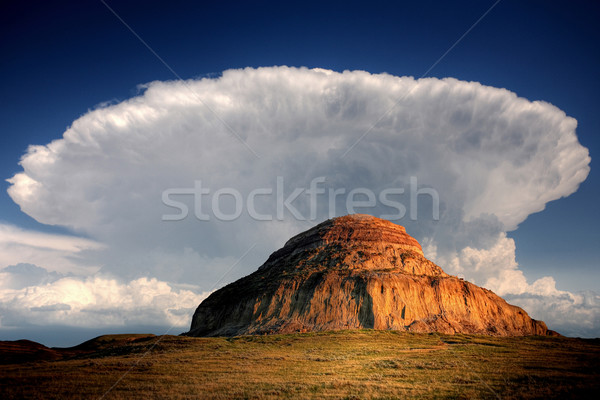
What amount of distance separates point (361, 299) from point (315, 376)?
45.8 meters

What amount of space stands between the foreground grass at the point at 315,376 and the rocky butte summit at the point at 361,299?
2568 centimetres

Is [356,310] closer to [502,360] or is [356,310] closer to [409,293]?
[409,293]

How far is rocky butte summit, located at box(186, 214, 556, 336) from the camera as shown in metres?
71.1

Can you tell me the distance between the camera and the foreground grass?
72.8 ft

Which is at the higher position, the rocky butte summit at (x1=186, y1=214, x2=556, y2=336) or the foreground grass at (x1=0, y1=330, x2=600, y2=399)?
the rocky butte summit at (x1=186, y1=214, x2=556, y2=336)

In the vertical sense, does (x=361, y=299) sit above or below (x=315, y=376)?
above

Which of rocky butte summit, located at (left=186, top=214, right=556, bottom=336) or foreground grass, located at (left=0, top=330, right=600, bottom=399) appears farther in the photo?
rocky butte summit, located at (left=186, top=214, right=556, bottom=336)

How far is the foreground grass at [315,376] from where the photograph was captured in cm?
2219

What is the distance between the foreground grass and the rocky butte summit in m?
25.7

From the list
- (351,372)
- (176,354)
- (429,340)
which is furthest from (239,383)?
(429,340)

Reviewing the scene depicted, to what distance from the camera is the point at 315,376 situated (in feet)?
93.4

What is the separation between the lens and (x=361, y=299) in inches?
2857

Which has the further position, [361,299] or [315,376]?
[361,299]

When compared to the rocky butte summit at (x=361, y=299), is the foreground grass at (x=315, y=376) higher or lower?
lower
